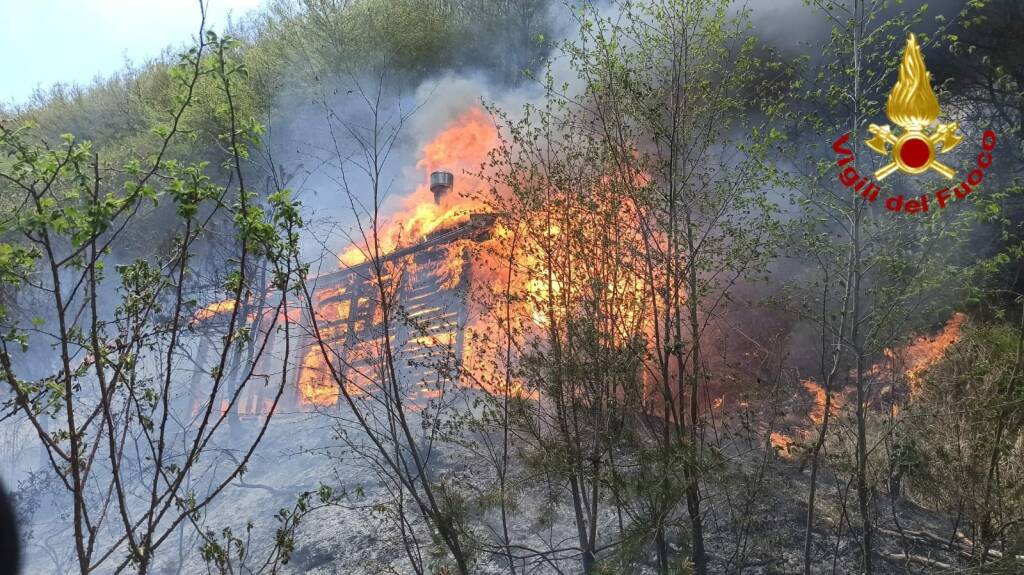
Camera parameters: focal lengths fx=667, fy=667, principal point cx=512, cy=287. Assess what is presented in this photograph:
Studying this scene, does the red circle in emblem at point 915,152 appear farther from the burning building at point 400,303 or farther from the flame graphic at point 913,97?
the burning building at point 400,303

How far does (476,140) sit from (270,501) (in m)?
14.5

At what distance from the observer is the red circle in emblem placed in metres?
6.32

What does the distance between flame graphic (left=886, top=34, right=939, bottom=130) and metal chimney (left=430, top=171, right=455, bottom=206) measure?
16432 mm

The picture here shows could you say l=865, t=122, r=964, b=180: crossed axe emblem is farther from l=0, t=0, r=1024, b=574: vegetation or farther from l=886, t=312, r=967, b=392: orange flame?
l=886, t=312, r=967, b=392: orange flame

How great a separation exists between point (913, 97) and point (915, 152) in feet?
2.36

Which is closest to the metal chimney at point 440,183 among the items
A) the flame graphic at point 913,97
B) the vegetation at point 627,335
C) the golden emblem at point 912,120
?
the vegetation at point 627,335

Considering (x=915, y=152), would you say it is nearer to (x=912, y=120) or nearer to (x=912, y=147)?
(x=912, y=147)

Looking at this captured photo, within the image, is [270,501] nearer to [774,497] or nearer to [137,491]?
[137,491]

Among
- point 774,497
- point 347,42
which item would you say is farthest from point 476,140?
point 774,497

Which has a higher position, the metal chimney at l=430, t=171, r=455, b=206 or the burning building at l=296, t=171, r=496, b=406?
the metal chimney at l=430, t=171, r=455, b=206

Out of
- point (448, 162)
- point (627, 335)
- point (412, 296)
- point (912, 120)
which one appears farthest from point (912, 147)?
point (448, 162)

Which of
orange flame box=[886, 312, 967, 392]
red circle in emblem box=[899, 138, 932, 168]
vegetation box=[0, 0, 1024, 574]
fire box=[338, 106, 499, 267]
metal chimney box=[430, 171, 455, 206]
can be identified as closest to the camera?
vegetation box=[0, 0, 1024, 574]

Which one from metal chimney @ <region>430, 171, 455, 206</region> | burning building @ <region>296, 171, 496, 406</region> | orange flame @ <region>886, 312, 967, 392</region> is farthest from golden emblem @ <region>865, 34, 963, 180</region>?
metal chimney @ <region>430, 171, 455, 206</region>

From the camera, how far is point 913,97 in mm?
5980
